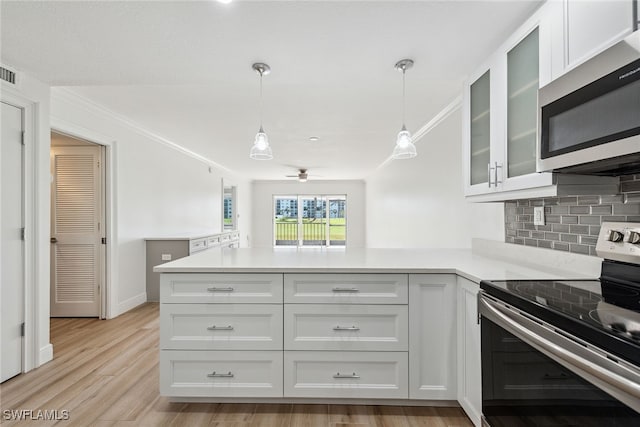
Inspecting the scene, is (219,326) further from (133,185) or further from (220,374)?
(133,185)

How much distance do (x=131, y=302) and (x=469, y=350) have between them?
3.92 meters

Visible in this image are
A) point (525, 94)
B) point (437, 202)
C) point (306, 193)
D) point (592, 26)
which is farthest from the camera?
point (306, 193)

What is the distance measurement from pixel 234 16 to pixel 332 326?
68.1 inches

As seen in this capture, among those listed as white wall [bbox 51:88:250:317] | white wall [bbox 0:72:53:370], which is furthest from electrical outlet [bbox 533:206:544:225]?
white wall [bbox 51:88:250:317]

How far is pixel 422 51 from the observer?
1.93 m

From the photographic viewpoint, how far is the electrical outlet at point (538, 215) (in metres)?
1.86

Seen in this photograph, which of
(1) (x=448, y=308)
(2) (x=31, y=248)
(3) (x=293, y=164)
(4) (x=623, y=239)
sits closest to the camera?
(4) (x=623, y=239)

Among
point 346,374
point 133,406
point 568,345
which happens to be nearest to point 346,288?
point 346,374

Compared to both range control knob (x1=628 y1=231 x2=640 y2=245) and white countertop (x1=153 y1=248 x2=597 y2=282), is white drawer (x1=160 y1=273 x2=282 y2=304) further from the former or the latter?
range control knob (x1=628 y1=231 x2=640 y2=245)

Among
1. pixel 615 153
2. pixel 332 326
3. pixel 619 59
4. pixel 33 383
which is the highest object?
pixel 619 59

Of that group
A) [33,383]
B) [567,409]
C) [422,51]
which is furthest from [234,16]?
[33,383]

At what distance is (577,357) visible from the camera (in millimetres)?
840

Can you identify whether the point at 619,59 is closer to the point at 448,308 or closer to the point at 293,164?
the point at 448,308

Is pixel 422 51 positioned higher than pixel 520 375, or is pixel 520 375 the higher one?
pixel 422 51
